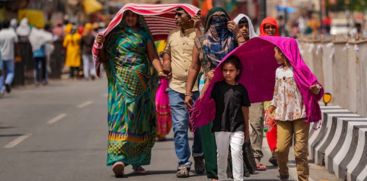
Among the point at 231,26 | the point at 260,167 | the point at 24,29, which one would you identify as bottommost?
the point at 260,167

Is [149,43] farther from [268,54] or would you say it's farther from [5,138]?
[5,138]

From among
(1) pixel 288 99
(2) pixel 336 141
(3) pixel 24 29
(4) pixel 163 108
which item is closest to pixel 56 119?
(4) pixel 163 108

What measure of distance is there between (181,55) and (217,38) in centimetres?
104

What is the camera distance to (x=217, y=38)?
12.4m

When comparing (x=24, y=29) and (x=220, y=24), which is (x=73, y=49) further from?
(x=220, y=24)

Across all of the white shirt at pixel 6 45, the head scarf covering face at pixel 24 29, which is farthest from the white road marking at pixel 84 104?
the head scarf covering face at pixel 24 29

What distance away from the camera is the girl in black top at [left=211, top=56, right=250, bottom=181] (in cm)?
1148

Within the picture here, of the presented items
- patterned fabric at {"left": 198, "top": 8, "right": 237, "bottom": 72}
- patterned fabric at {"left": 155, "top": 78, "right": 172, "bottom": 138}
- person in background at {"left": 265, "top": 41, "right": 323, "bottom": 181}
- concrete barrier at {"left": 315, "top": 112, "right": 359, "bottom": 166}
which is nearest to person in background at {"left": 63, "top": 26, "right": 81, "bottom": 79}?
patterned fabric at {"left": 155, "top": 78, "right": 172, "bottom": 138}

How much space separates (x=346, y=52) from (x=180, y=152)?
5.04 metres

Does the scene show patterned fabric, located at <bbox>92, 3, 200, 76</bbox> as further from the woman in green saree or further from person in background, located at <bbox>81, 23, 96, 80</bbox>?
person in background, located at <bbox>81, 23, 96, 80</bbox>

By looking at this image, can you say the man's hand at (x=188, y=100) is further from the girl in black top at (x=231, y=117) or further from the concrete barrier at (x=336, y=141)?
the concrete barrier at (x=336, y=141)

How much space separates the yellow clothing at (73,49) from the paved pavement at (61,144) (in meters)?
11.1

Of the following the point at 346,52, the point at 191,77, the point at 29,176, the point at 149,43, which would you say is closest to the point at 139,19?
the point at 149,43

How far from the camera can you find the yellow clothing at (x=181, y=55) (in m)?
13.4
